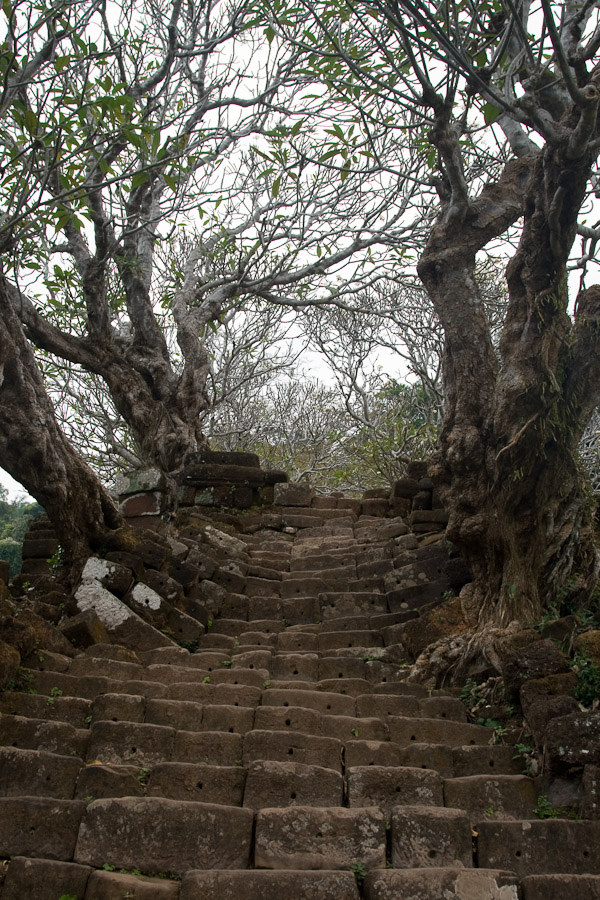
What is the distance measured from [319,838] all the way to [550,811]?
1.10m

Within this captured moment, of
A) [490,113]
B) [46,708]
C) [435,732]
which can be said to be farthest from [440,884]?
[490,113]

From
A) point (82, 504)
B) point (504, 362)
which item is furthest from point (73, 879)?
point (504, 362)

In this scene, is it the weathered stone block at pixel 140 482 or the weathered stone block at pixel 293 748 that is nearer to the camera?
the weathered stone block at pixel 293 748

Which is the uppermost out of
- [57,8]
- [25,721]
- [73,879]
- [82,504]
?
[57,8]

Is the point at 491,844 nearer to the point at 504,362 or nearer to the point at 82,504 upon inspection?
the point at 504,362

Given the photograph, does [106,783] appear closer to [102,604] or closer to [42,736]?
[42,736]

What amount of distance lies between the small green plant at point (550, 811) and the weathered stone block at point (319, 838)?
785 millimetres

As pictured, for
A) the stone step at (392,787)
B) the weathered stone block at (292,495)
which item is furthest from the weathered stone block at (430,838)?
the weathered stone block at (292,495)

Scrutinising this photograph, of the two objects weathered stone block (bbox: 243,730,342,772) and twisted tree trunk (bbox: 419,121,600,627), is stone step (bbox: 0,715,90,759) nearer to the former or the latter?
weathered stone block (bbox: 243,730,342,772)

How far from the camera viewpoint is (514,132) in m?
6.61

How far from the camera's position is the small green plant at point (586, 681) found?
12.9ft

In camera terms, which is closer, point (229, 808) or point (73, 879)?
point (73, 879)

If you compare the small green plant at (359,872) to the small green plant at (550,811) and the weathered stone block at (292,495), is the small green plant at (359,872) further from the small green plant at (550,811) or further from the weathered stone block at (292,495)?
the weathered stone block at (292,495)

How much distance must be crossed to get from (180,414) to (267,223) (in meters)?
2.80
